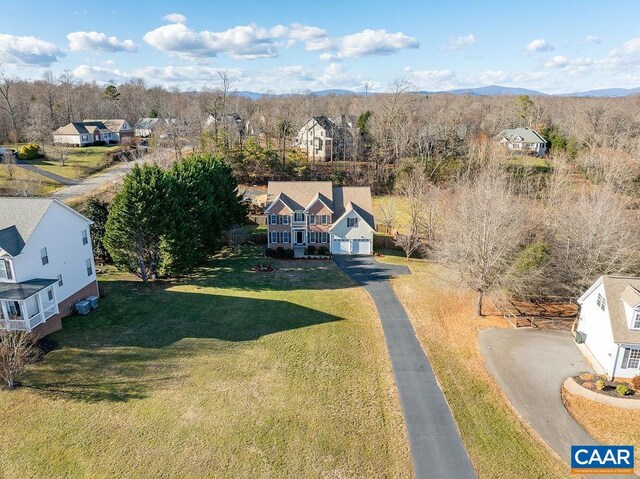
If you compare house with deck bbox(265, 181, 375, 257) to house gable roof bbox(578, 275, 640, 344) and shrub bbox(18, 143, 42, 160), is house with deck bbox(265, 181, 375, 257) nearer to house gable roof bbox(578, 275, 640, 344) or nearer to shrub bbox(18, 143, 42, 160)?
house gable roof bbox(578, 275, 640, 344)

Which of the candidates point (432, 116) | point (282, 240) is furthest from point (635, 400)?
point (432, 116)

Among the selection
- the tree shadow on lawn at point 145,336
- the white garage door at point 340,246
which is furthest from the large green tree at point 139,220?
the white garage door at point 340,246

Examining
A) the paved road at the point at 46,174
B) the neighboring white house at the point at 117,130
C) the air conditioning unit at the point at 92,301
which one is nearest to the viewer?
the air conditioning unit at the point at 92,301

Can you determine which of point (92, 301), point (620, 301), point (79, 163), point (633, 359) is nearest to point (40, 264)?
point (92, 301)

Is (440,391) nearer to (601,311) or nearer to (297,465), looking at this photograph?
(297,465)

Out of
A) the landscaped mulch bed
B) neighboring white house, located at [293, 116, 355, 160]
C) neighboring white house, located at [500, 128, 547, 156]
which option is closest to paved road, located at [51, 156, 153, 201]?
neighboring white house, located at [293, 116, 355, 160]

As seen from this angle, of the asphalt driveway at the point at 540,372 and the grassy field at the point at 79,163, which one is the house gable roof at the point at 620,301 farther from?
the grassy field at the point at 79,163

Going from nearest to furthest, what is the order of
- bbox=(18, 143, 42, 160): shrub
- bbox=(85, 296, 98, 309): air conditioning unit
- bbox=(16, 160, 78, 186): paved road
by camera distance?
1. bbox=(85, 296, 98, 309): air conditioning unit
2. bbox=(16, 160, 78, 186): paved road
3. bbox=(18, 143, 42, 160): shrub
